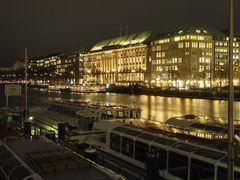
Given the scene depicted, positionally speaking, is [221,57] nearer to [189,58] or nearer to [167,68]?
[189,58]

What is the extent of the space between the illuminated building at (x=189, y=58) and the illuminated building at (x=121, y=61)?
11562 millimetres

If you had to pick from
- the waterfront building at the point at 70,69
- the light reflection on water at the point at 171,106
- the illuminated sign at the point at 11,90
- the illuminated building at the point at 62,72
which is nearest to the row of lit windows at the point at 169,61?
the light reflection on water at the point at 171,106

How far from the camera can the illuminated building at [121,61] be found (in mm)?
120250

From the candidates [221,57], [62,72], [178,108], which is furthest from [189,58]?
[62,72]

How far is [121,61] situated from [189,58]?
36446 millimetres

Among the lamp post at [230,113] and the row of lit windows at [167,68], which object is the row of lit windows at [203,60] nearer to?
the row of lit windows at [167,68]

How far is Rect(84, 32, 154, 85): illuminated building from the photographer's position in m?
120

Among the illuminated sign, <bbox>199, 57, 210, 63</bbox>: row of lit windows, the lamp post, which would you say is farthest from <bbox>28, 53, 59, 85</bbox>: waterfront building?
the lamp post

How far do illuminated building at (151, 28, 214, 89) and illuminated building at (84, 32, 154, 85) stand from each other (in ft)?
37.9

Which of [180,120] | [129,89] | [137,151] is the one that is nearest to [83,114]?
[180,120]

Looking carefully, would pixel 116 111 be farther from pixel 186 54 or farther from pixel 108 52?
pixel 108 52

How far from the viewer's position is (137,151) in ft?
33.4

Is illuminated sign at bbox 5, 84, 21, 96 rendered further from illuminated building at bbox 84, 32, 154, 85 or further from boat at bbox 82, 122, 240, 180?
illuminated building at bbox 84, 32, 154, 85

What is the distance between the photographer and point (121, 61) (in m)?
133
